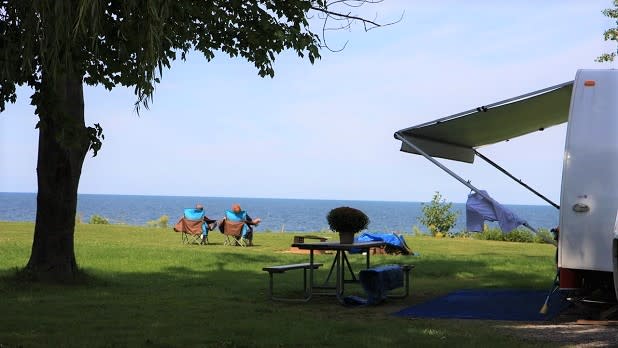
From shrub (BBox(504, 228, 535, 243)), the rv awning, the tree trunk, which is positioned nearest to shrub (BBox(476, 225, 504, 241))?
shrub (BBox(504, 228, 535, 243))

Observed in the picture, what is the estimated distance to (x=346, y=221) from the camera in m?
9.33

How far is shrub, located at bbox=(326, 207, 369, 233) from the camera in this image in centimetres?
932

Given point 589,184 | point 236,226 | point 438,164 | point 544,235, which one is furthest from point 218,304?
point 236,226

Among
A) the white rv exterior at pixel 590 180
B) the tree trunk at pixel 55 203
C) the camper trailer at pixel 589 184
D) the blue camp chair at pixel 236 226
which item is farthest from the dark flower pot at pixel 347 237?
the blue camp chair at pixel 236 226

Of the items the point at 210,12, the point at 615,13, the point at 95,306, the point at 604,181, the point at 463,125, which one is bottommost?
the point at 95,306

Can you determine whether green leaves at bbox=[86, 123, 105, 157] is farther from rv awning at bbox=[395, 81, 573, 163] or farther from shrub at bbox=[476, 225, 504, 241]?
shrub at bbox=[476, 225, 504, 241]

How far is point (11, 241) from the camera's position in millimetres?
16109

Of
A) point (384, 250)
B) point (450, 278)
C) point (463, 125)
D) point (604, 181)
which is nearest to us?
point (604, 181)

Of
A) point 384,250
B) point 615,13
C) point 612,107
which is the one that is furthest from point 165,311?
point 615,13

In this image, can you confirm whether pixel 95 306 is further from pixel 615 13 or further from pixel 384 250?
pixel 615 13

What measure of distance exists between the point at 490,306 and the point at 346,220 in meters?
1.72

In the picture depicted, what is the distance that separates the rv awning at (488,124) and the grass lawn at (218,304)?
5.37ft

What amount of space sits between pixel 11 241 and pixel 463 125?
10.2 m

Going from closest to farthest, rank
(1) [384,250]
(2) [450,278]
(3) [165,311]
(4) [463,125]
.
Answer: (3) [165,311], (4) [463,125], (2) [450,278], (1) [384,250]
